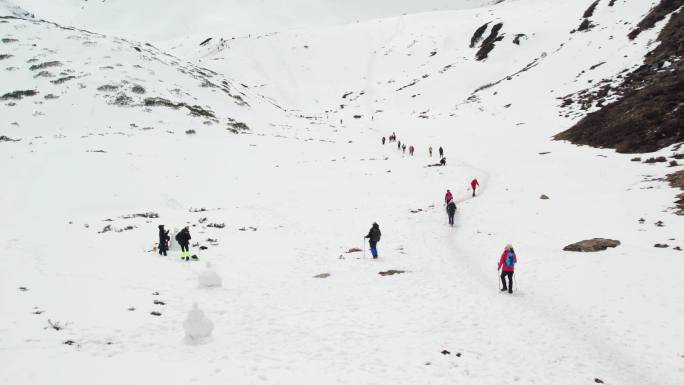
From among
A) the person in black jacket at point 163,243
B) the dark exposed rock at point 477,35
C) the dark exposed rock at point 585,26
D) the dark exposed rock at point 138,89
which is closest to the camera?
the person in black jacket at point 163,243

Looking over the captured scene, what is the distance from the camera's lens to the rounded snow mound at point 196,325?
11992 millimetres

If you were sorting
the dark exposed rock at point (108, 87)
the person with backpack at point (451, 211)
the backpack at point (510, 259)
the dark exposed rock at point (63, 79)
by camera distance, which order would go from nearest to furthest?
the backpack at point (510, 259) → the person with backpack at point (451, 211) → the dark exposed rock at point (63, 79) → the dark exposed rock at point (108, 87)

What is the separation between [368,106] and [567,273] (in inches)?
3421

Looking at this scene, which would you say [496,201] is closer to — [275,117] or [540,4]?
[275,117]

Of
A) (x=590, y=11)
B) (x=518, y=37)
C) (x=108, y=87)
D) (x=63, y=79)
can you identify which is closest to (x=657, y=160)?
(x=108, y=87)

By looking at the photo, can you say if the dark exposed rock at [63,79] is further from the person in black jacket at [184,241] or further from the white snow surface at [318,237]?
the person in black jacket at [184,241]

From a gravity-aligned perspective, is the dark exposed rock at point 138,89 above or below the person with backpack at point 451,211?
above

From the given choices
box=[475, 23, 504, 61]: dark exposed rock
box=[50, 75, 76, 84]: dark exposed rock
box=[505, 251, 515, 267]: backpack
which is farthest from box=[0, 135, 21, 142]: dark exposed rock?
box=[475, 23, 504, 61]: dark exposed rock

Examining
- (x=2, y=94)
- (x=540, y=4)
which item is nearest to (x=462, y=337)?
(x=2, y=94)

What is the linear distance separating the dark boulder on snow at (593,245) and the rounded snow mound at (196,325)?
1707 centimetres

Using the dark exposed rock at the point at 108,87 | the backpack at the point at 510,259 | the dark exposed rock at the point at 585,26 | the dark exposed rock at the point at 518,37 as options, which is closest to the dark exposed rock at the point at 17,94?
the dark exposed rock at the point at 108,87

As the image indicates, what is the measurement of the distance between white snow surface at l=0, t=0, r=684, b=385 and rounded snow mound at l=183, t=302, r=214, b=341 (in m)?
0.31

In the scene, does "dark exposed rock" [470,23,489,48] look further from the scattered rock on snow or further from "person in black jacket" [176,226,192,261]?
"person in black jacket" [176,226,192,261]

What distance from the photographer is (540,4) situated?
126 metres
